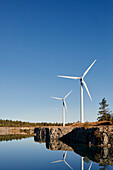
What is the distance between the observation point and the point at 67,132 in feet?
168

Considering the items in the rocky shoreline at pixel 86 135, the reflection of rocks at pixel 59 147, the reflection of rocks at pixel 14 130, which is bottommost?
the reflection of rocks at pixel 14 130

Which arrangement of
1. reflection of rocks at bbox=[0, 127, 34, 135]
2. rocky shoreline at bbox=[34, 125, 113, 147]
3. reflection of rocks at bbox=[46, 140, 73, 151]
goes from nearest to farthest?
reflection of rocks at bbox=[46, 140, 73, 151] → rocky shoreline at bbox=[34, 125, 113, 147] → reflection of rocks at bbox=[0, 127, 34, 135]

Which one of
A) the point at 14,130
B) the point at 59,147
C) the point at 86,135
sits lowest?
the point at 14,130

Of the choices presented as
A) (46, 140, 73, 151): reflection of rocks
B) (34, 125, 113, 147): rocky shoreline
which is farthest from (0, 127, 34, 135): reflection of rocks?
(46, 140, 73, 151): reflection of rocks

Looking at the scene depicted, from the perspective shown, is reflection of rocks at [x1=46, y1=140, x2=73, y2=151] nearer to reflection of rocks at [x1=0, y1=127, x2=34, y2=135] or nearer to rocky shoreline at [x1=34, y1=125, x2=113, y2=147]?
rocky shoreline at [x1=34, y1=125, x2=113, y2=147]

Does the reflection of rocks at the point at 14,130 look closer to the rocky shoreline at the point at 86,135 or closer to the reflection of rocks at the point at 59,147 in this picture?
the rocky shoreline at the point at 86,135

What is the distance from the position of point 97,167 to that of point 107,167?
1.07 m

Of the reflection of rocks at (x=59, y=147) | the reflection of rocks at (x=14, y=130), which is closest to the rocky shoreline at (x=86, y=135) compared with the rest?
the reflection of rocks at (x=59, y=147)

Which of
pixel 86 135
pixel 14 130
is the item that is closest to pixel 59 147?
pixel 86 135

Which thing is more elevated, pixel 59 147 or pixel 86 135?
pixel 86 135

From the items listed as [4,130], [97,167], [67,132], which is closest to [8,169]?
[97,167]

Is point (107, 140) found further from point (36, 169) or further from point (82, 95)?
point (36, 169)

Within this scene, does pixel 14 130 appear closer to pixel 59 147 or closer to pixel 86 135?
pixel 86 135

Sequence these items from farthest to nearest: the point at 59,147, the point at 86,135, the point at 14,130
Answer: the point at 14,130 → the point at 86,135 → the point at 59,147
